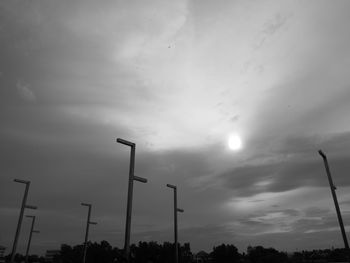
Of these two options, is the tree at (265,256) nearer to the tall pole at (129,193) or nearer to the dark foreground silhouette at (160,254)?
the dark foreground silhouette at (160,254)

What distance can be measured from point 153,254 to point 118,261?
3402 inches

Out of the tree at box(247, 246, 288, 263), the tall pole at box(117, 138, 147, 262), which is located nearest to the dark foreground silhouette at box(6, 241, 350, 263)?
the tree at box(247, 246, 288, 263)

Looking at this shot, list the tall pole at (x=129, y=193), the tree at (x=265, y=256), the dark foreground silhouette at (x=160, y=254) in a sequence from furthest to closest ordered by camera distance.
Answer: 1. the tree at (x=265, y=256)
2. the dark foreground silhouette at (x=160, y=254)
3. the tall pole at (x=129, y=193)

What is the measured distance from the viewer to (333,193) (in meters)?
19.5

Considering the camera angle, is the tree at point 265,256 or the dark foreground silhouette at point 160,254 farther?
the tree at point 265,256

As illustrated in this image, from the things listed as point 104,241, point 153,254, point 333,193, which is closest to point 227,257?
point 153,254

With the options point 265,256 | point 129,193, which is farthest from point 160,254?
point 129,193

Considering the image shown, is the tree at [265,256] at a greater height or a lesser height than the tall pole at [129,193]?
greater

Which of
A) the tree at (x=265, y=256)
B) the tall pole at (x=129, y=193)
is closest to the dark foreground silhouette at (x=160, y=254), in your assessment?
the tree at (x=265, y=256)

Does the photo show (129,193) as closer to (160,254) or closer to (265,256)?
(160,254)

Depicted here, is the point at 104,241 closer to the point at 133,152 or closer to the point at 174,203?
the point at 174,203

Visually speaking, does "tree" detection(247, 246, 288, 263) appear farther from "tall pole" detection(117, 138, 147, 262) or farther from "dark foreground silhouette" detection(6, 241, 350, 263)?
"tall pole" detection(117, 138, 147, 262)

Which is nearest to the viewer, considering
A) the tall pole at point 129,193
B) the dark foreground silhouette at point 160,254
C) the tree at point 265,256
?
the tall pole at point 129,193

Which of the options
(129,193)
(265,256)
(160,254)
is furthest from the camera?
(265,256)
